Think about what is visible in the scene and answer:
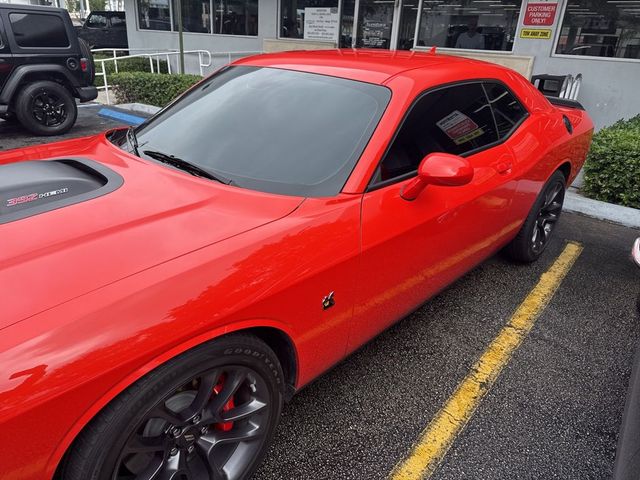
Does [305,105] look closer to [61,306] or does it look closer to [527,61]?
[61,306]

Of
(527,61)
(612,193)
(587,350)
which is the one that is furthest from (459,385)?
(527,61)

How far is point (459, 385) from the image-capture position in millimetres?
2533

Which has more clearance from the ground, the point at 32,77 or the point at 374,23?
the point at 374,23

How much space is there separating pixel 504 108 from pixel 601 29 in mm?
6124

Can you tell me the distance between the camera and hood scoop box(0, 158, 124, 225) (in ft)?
6.04

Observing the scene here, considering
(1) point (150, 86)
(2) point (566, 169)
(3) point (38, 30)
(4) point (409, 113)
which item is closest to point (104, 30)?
(1) point (150, 86)

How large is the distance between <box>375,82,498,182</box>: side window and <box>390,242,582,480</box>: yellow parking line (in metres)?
1.14

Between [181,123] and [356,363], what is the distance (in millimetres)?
1573

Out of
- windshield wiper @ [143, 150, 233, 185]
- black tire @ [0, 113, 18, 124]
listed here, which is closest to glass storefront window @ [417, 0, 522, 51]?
black tire @ [0, 113, 18, 124]

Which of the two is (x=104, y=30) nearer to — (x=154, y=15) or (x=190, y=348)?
(x=154, y=15)

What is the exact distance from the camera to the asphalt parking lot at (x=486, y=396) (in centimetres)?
208

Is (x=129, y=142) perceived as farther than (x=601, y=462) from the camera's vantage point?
Yes

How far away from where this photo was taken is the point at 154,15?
14.8 m

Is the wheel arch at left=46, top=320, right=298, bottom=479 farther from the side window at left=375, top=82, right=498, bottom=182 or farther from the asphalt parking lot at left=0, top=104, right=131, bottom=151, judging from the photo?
the asphalt parking lot at left=0, top=104, right=131, bottom=151
